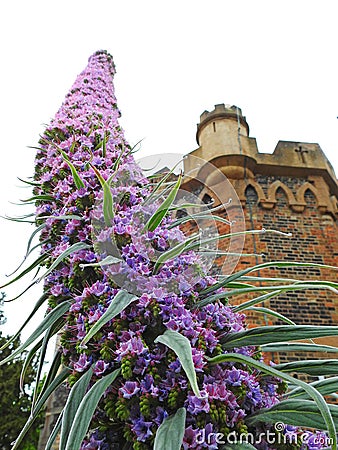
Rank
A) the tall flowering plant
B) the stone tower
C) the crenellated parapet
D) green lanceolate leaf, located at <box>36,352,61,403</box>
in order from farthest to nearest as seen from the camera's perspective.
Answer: the crenellated parapet
the stone tower
green lanceolate leaf, located at <box>36,352,61,403</box>
the tall flowering plant

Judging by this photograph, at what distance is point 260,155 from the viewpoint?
603cm

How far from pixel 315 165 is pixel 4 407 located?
10038 mm

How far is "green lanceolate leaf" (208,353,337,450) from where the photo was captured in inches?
25.7

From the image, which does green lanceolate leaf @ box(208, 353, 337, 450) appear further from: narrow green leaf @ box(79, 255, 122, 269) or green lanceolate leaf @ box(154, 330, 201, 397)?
narrow green leaf @ box(79, 255, 122, 269)

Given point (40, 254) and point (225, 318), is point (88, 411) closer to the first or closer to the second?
point (225, 318)

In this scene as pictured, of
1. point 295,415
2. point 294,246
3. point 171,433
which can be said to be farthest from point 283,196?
point 171,433

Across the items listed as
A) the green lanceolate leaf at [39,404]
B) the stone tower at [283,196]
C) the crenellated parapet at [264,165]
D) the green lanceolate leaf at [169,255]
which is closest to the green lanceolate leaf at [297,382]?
the green lanceolate leaf at [169,255]

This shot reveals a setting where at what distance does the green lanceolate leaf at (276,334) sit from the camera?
847 millimetres

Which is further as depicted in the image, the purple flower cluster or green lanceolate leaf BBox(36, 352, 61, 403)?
green lanceolate leaf BBox(36, 352, 61, 403)

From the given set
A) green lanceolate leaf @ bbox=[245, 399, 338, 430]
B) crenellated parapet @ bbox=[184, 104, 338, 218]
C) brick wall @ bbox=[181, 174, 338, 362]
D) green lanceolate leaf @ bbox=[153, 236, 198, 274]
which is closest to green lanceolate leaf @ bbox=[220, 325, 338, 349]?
green lanceolate leaf @ bbox=[245, 399, 338, 430]

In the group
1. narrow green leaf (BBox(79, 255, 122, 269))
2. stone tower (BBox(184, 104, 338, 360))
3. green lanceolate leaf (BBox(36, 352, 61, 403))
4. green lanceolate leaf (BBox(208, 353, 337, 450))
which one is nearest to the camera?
green lanceolate leaf (BBox(208, 353, 337, 450))

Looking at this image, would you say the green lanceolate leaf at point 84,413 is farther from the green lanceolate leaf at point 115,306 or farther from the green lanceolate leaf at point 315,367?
the green lanceolate leaf at point 315,367

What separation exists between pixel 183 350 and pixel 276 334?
0.79ft

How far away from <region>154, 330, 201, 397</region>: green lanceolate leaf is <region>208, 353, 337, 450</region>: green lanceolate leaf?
89 millimetres
